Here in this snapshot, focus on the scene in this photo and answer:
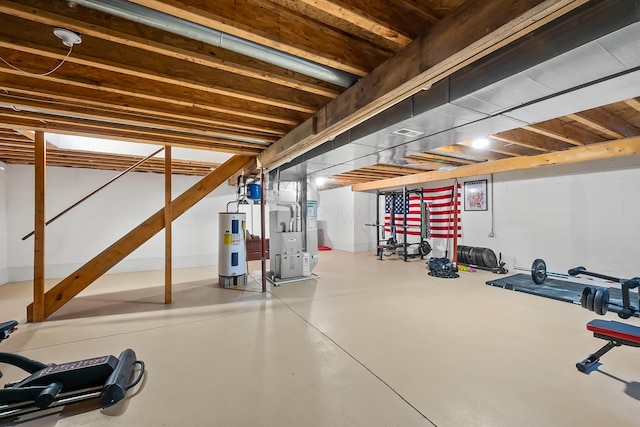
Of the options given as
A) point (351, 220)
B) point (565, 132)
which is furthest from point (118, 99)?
point (351, 220)

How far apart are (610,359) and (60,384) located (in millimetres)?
4472

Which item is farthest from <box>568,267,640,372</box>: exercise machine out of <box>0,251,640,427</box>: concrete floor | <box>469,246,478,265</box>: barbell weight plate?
<box>469,246,478,265</box>: barbell weight plate

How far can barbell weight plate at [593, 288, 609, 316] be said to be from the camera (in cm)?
219

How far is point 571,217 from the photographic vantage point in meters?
5.09

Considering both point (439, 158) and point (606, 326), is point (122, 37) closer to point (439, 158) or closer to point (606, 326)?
point (606, 326)

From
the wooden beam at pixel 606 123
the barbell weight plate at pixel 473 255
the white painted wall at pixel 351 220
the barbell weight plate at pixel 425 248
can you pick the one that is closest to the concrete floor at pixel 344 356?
the barbell weight plate at pixel 473 255

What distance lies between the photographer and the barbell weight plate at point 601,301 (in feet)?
7.17

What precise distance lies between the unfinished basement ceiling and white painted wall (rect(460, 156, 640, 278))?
59.5 inches

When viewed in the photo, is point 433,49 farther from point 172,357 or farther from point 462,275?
point 462,275

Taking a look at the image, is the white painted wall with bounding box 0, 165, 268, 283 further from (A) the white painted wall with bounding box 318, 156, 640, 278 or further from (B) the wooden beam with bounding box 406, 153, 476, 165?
(A) the white painted wall with bounding box 318, 156, 640, 278

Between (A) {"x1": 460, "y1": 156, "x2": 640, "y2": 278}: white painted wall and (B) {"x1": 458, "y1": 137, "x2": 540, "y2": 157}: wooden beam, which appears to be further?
(B) {"x1": 458, "y1": 137, "x2": 540, "y2": 157}: wooden beam

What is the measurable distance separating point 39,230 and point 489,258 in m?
7.86

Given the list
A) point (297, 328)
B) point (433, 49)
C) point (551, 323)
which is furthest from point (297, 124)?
point (551, 323)

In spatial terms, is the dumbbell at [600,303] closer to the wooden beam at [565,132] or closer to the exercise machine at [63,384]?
the wooden beam at [565,132]
